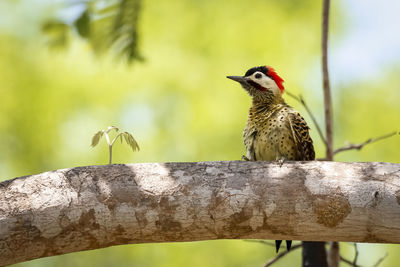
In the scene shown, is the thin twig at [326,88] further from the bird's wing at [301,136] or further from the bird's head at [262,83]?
the bird's head at [262,83]

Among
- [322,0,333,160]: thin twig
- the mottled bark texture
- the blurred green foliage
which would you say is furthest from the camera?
the blurred green foliage

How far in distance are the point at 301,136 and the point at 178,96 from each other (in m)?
6.53

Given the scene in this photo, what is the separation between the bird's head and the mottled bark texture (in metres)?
2.19

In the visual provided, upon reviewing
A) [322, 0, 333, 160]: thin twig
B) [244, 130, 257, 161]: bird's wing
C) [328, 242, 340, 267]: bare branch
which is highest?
[322, 0, 333, 160]: thin twig

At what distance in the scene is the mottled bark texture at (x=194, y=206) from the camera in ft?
10.6

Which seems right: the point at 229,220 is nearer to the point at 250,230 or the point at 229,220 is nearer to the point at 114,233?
the point at 250,230

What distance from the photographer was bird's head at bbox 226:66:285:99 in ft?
18.2

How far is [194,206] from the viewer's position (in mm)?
3328

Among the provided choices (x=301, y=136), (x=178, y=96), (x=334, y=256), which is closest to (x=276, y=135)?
(x=301, y=136)

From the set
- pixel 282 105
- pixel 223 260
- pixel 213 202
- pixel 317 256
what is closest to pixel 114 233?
pixel 213 202

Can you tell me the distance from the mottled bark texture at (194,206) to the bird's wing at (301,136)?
1.51 m

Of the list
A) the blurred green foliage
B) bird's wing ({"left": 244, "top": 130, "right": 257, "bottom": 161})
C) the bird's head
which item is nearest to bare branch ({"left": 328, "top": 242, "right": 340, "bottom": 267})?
bird's wing ({"left": 244, "top": 130, "right": 257, "bottom": 161})

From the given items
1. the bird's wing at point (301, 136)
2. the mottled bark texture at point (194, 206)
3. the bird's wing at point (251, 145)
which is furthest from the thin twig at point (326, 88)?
the mottled bark texture at point (194, 206)

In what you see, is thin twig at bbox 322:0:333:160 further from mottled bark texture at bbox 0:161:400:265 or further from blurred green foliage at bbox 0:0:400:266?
blurred green foliage at bbox 0:0:400:266
